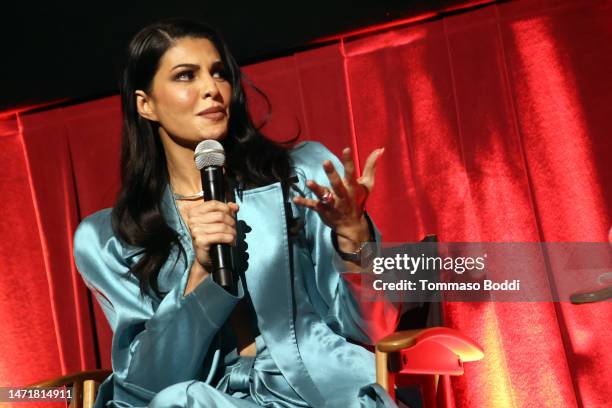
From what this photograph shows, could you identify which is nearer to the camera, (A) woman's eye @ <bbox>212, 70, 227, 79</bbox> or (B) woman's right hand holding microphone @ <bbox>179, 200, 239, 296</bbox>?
(B) woman's right hand holding microphone @ <bbox>179, 200, 239, 296</bbox>

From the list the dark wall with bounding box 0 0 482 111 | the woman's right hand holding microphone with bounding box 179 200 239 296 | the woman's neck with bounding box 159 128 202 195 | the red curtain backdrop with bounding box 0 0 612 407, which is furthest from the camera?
the dark wall with bounding box 0 0 482 111

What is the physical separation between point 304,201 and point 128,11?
1.65 metres

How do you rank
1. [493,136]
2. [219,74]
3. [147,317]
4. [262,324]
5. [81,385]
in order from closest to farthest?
[262,324] < [147,317] < [219,74] < [81,385] < [493,136]

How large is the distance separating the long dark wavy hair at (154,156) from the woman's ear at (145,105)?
0.6 inches

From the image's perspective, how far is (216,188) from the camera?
1603 mm

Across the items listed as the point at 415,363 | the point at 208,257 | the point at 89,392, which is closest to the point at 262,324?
the point at 208,257

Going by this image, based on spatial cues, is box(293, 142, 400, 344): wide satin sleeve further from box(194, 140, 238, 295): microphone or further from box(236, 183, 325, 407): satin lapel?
box(194, 140, 238, 295): microphone

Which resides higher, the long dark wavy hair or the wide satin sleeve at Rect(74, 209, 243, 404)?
the long dark wavy hair

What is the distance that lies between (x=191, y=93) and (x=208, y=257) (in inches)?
19.1

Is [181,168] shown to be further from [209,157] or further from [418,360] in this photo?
[418,360]

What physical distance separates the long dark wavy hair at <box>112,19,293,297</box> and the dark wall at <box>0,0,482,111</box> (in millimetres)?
812

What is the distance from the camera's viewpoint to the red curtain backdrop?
108 inches

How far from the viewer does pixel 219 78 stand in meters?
2.09
